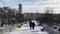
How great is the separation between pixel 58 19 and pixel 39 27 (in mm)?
400

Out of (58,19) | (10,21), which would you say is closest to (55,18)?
(58,19)

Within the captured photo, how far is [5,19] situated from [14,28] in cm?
26

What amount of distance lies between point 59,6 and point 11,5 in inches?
31.2

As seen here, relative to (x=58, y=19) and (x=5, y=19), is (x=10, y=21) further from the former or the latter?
(x=58, y=19)

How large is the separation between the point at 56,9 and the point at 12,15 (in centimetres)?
75

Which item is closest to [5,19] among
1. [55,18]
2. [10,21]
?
[10,21]

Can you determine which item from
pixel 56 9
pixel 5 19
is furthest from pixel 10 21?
pixel 56 9

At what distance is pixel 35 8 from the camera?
1152cm

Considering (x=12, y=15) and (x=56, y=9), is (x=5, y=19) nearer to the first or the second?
(x=12, y=15)

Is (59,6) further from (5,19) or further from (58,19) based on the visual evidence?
(5,19)

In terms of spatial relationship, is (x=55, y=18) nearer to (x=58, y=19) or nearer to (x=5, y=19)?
(x=58, y=19)

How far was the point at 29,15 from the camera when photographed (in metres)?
11.5

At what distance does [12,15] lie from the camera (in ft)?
37.9

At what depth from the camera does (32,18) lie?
11.5m
